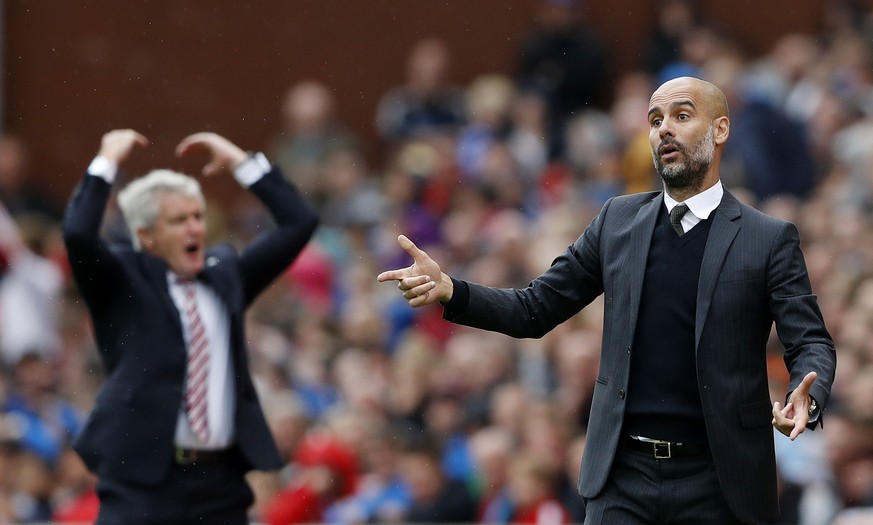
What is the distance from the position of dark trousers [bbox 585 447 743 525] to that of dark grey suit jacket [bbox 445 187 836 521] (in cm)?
5

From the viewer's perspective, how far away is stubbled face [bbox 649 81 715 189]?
5504mm

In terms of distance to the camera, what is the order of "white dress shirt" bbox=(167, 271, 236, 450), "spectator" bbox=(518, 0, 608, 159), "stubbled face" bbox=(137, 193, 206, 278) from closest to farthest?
"white dress shirt" bbox=(167, 271, 236, 450), "stubbled face" bbox=(137, 193, 206, 278), "spectator" bbox=(518, 0, 608, 159)

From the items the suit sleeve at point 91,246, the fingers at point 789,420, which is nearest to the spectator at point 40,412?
the suit sleeve at point 91,246

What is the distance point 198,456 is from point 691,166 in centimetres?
266

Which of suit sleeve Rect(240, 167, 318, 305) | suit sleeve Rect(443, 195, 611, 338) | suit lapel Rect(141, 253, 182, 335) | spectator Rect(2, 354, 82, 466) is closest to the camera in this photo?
suit sleeve Rect(443, 195, 611, 338)

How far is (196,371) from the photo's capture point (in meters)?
7.15

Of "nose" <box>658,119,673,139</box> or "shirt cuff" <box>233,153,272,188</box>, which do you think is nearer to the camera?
"nose" <box>658,119,673,139</box>

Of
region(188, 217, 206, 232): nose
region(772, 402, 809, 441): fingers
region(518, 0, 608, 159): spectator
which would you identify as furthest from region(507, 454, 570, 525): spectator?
region(518, 0, 608, 159): spectator

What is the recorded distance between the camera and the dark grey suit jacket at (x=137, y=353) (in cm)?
695

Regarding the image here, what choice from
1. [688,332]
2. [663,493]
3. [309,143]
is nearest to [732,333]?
[688,332]

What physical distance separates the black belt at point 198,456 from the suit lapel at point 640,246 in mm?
2328

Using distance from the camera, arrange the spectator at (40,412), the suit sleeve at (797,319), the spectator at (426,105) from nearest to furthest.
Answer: the suit sleeve at (797,319)
the spectator at (40,412)
the spectator at (426,105)

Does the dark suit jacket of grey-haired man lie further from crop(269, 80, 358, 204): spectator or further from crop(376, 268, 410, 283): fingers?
crop(269, 80, 358, 204): spectator

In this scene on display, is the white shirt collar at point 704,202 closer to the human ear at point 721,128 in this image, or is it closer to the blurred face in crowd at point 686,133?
the blurred face in crowd at point 686,133
